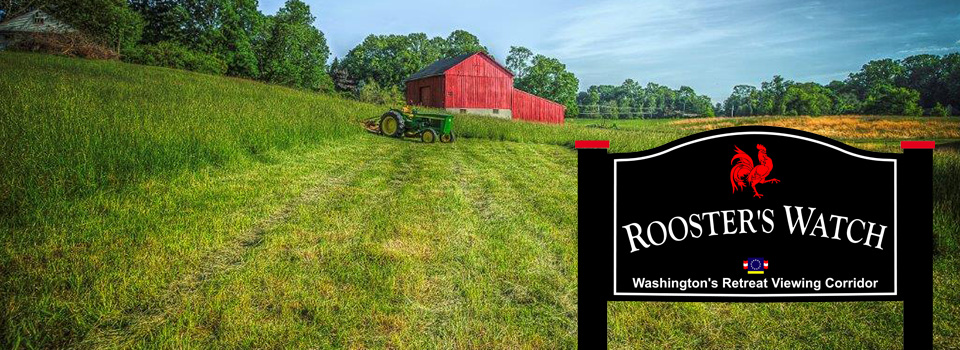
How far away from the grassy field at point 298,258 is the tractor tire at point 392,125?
6.70 meters

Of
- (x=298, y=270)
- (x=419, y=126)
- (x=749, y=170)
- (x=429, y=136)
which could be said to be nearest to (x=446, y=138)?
(x=429, y=136)

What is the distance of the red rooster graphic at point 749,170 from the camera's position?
2.59m

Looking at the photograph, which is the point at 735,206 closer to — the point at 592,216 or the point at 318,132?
the point at 592,216

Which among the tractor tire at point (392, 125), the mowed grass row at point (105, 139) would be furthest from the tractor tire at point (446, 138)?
the mowed grass row at point (105, 139)

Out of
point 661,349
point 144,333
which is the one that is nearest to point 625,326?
point 661,349

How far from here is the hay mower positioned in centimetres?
1517

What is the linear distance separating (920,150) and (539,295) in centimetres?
234

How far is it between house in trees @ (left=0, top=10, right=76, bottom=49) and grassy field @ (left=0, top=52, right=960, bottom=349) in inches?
1879

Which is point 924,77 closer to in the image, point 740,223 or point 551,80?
point 551,80

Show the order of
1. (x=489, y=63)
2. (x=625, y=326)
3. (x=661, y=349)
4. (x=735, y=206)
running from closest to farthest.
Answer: (x=735, y=206), (x=661, y=349), (x=625, y=326), (x=489, y=63)

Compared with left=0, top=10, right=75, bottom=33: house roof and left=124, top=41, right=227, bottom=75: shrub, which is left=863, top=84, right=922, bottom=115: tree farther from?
left=0, top=10, right=75, bottom=33: house roof

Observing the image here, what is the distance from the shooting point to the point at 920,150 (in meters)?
2.67

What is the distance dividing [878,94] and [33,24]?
253 feet

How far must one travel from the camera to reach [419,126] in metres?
15.7
